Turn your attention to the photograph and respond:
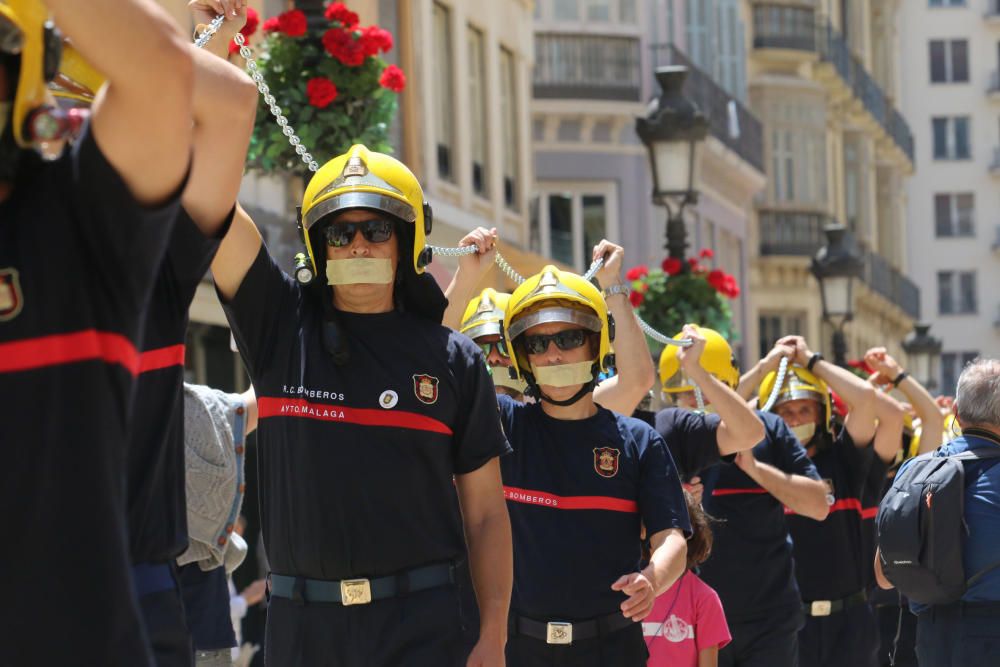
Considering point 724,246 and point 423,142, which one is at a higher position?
point 423,142

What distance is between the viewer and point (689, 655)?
882 centimetres

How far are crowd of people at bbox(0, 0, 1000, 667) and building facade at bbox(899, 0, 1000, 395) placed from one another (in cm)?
6804

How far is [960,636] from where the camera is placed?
27.5 ft

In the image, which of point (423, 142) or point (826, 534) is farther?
point (423, 142)

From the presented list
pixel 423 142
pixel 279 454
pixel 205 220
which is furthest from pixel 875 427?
pixel 423 142

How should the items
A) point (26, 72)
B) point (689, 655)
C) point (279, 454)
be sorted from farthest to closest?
point (689, 655) < point (279, 454) < point (26, 72)

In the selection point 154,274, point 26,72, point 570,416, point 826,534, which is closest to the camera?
point 26,72

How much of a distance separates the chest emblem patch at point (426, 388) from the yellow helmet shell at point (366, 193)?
0.38 meters

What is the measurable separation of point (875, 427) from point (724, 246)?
102 ft

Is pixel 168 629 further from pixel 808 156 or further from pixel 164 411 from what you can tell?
pixel 808 156

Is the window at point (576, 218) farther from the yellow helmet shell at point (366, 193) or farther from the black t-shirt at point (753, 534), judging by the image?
the yellow helmet shell at point (366, 193)

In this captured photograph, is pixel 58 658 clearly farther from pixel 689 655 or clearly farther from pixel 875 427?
pixel 875 427

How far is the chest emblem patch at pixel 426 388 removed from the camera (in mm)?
6020

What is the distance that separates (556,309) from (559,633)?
1.15m
